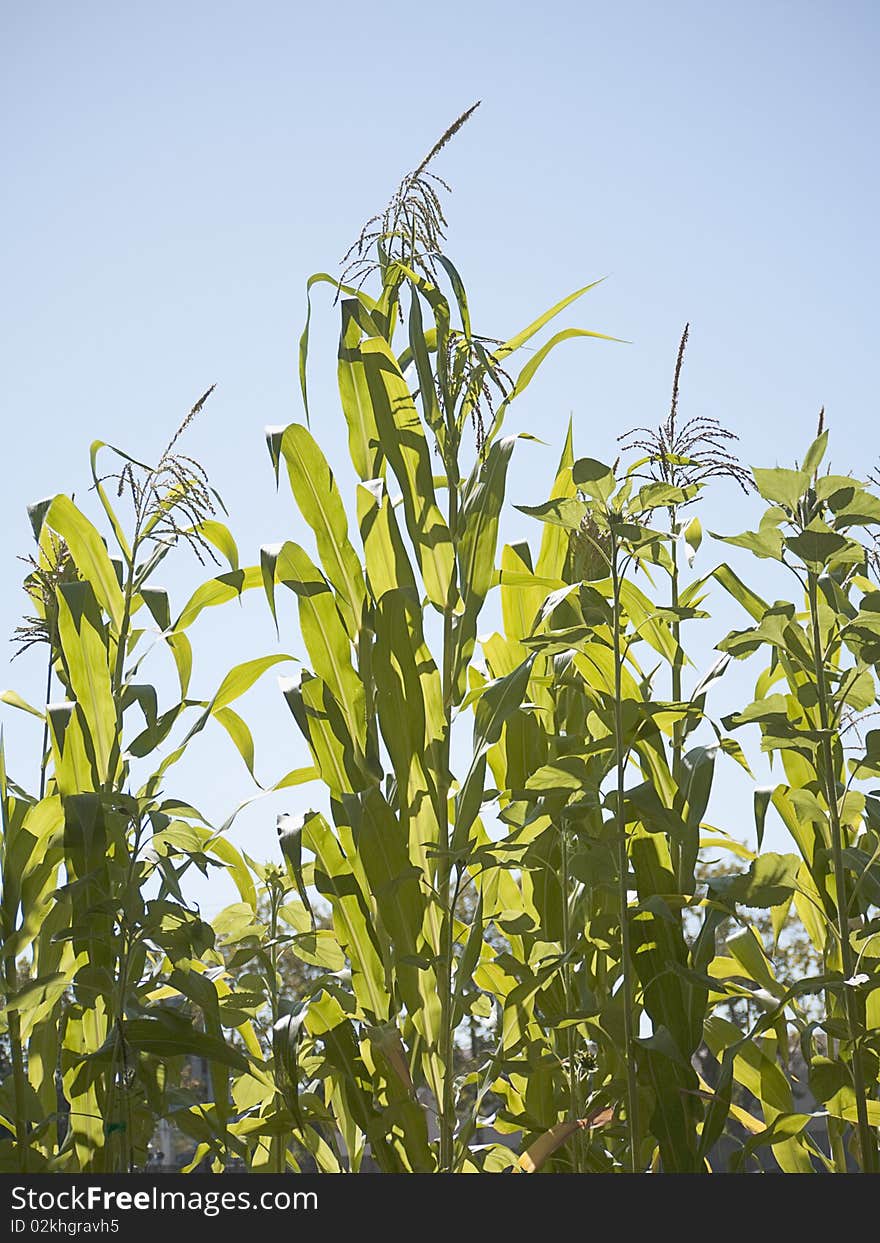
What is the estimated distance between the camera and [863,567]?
130 cm

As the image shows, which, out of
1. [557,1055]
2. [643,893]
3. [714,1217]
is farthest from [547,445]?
[714,1217]

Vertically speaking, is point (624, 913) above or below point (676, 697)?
below

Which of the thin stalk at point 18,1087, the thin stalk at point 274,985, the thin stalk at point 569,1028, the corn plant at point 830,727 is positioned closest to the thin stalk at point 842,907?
the corn plant at point 830,727

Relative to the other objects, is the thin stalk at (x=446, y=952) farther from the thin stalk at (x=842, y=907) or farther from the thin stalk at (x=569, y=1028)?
the thin stalk at (x=842, y=907)

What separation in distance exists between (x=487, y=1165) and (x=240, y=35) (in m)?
1.93

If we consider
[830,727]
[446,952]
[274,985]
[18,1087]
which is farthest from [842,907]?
[18,1087]

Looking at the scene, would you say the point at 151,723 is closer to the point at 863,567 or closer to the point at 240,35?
the point at 863,567

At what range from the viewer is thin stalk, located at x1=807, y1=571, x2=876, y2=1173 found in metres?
0.96

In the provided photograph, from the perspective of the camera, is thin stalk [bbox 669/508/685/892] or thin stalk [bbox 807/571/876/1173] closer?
thin stalk [bbox 807/571/876/1173]

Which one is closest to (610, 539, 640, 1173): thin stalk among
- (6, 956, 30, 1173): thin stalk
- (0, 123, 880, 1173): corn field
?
(0, 123, 880, 1173): corn field

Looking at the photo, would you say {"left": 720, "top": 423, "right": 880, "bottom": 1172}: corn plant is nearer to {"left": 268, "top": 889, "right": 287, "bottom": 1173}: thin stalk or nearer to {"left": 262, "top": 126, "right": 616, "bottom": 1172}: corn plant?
{"left": 262, "top": 126, "right": 616, "bottom": 1172}: corn plant

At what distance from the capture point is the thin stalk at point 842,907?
3.15ft

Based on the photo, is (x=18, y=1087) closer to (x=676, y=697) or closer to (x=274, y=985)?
(x=274, y=985)

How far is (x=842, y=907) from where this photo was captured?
101 centimetres
